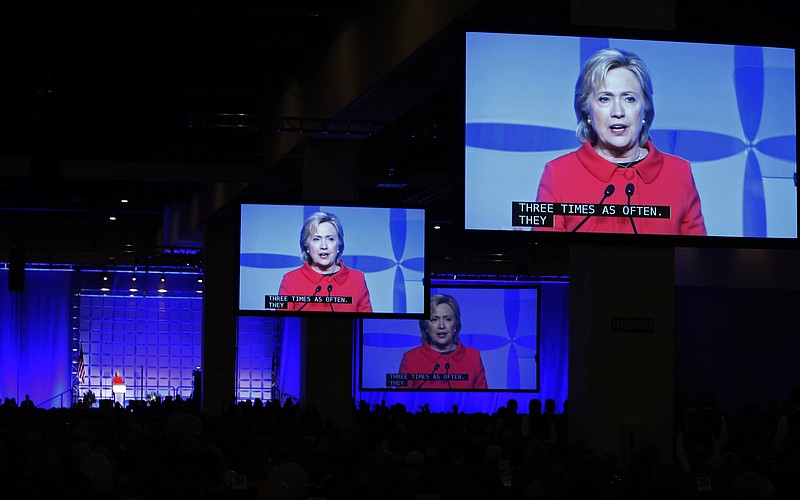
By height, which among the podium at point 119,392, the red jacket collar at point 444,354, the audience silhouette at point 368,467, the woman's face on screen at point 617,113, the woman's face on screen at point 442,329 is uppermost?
the woman's face on screen at point 617,113

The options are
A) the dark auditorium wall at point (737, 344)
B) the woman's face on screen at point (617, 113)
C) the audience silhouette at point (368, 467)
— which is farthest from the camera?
the dark auditorium wall at point (737, 344)

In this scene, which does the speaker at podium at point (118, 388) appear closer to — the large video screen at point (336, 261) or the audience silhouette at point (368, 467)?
the audience silhouette at point (368, 467)

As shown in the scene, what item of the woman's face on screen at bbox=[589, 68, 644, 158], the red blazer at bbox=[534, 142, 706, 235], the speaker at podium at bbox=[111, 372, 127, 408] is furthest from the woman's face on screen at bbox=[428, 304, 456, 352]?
the woman's face on screen at bbox=[589, 68, 644, 158]

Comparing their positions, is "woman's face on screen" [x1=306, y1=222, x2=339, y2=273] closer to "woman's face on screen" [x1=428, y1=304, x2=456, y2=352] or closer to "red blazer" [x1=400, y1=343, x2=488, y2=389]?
"red blazer" [x1=400, y1=343, x2=488, y2=389]

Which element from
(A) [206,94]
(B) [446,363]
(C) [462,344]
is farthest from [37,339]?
(A) [206,94]

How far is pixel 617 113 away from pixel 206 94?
10.6 meters

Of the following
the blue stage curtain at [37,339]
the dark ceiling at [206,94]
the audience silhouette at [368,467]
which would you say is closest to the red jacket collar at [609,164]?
the dark ceiling at [206,94]

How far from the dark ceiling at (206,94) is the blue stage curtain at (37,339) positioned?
20.7 feet

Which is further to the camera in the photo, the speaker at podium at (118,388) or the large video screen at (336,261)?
the speaker at podium at (118,388)

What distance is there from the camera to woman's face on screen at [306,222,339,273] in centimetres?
1362

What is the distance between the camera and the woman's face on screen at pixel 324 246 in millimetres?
13617

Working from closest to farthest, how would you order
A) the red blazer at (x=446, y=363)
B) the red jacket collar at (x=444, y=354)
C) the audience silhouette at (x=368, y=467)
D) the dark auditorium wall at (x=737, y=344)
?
1. the audience silhouette at (x=368, y=467)
2. the dark auditorium wall at (x=737, y=344)
3. the red blazer at (x=446, y=363)
4. the red jacket collar at (x=444, y=354)

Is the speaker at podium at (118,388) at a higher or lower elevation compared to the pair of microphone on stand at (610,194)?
lower

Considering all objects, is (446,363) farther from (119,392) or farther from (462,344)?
(119,392)
